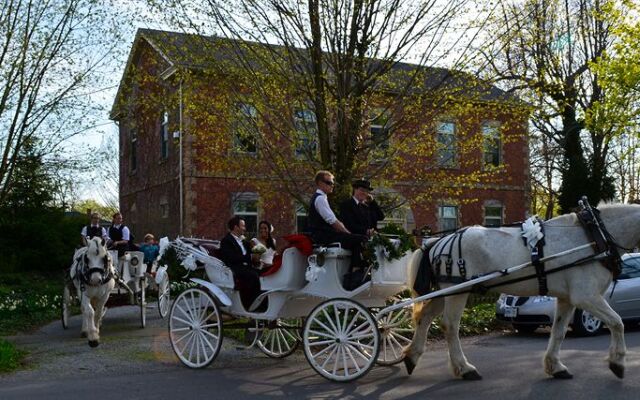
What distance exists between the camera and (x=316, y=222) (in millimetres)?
8906

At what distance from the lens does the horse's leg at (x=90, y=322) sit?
36.5 ft

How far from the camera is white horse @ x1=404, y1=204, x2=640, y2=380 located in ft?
25.6

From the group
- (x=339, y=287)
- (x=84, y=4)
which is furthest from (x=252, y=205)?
(x=339, y=287)

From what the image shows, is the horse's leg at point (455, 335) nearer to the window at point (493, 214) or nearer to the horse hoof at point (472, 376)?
the horse hoof at point (472, 376)

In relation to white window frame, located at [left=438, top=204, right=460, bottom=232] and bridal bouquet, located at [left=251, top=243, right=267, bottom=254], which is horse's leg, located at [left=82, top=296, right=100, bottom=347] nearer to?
bridal bouquet, located at [left=251, top=243, right=267, bottom=254]

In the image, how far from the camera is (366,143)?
49.6ft

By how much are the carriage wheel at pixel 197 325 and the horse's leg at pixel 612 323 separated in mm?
4338

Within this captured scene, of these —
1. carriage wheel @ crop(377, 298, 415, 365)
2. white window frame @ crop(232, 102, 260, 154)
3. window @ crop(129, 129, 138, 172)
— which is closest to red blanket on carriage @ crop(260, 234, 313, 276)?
carriage wheel @ crop(377, 298, 415, 365)

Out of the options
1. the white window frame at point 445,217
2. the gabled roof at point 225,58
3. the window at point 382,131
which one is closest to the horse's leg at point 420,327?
the window at point 382,131

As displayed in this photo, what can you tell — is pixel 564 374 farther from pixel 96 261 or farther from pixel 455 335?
pixel 96 261

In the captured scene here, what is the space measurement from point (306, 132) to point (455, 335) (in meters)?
7.14

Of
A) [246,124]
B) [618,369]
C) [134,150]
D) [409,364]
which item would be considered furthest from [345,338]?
[134,150]

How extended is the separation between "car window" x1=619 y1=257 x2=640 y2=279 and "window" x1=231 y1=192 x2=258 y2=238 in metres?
14.9

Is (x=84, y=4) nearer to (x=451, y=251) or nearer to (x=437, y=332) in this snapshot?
(x=437, y=332)
